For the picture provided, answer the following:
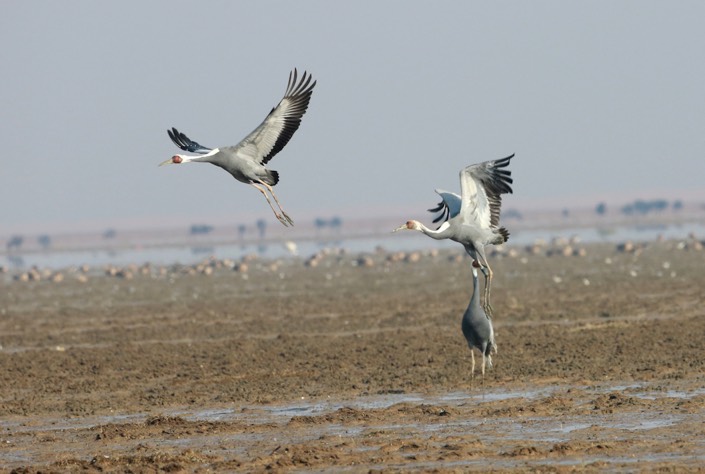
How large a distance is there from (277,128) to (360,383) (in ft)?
13.4

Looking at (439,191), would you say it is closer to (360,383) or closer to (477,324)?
(477,324)

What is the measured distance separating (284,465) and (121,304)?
83.6 feet

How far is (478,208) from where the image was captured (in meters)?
15.3

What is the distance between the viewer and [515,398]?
15242mm

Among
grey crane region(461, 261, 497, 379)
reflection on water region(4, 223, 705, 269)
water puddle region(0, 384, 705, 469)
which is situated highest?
reflection on water region(4, 223, 705, 269)

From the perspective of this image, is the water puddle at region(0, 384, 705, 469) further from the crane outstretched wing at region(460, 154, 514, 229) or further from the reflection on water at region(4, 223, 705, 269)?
the reflection on water at region(4, 223, 705, 269)

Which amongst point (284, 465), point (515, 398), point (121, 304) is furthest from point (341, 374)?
point (121, 304)

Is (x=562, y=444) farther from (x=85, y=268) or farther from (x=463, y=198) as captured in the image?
(x=85, y=268)

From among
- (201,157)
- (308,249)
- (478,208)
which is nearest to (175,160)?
(201,157)

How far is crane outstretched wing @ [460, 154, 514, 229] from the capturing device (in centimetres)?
1508

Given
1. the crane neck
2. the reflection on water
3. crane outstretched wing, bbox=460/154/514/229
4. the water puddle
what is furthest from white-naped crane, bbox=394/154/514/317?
the reflection on water

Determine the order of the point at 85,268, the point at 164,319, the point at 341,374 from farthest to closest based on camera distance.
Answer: the point at 85,268 → the point at 164,319 → the point at 341,374

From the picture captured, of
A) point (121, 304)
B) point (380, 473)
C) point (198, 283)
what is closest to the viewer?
point (380, 473)

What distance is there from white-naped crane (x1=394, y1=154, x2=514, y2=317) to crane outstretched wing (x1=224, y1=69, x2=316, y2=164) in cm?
202
